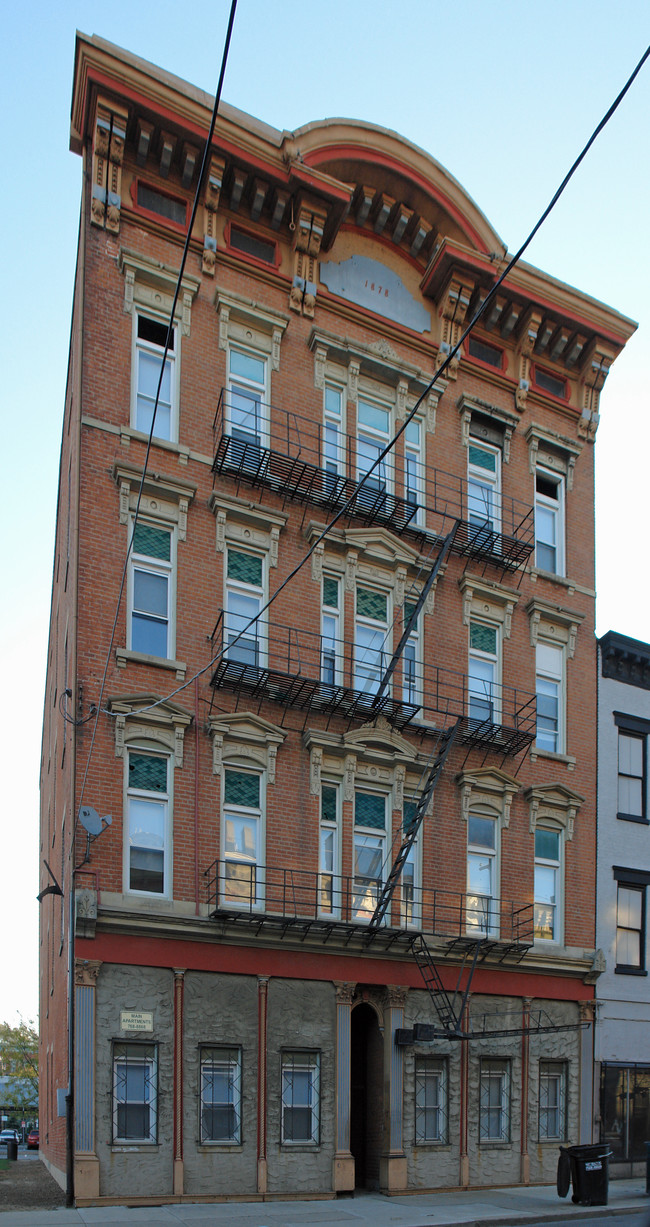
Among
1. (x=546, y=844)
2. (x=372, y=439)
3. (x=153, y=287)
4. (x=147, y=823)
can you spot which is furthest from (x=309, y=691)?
(x=153, y=287)

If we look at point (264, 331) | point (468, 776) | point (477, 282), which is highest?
point (477, 282)

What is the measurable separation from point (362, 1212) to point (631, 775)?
11984mm

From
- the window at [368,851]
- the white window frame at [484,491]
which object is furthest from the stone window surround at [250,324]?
the window at [368,851]

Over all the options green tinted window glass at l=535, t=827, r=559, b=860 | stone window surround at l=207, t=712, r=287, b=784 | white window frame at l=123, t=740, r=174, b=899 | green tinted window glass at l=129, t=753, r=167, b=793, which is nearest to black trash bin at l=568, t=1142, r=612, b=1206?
green tinted window glass at l=535, t=827, r=559, b=860

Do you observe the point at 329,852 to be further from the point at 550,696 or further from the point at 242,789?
the point at 550,696

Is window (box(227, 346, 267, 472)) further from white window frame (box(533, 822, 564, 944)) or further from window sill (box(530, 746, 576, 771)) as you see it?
white window frame (box(533, 822, 564, 944))

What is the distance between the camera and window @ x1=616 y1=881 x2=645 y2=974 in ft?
80.8

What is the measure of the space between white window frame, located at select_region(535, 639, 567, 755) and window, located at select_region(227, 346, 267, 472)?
26.3 ft

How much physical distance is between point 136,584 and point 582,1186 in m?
12.8

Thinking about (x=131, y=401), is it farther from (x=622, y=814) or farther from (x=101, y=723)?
(x=622, y=814)

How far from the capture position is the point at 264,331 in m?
21.9

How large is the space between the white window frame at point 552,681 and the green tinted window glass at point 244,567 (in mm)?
7222

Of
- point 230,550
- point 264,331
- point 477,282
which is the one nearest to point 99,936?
point 230,550

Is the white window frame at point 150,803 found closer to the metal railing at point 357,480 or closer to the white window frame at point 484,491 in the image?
the metal railing at point 357,480
